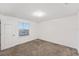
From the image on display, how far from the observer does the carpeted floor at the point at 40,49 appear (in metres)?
1.47

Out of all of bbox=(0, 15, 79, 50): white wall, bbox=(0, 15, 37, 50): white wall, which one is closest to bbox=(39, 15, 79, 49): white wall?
bbox=(0, 15, 79, 50): white wall

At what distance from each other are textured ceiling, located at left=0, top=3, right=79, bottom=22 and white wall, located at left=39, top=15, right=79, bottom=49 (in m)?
0.09

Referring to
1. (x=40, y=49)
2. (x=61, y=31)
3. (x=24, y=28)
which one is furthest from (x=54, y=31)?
(x=24, y=28)

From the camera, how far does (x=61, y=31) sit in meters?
1.51

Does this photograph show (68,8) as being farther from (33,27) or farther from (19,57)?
(19,57)

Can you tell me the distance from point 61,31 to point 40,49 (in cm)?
48

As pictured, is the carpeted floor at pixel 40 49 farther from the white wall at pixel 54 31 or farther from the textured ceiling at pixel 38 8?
the textured ceiling at pixel 38 8

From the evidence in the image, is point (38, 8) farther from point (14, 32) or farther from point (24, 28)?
point (14, 32)

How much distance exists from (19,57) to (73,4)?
1.22 metres

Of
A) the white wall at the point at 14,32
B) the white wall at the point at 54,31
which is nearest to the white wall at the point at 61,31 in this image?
the white wall at the point at 54,31

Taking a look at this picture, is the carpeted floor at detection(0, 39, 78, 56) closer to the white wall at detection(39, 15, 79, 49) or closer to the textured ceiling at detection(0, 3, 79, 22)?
the white wall at detection(39, 15, 79, 49)

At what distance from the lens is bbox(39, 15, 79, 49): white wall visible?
1.45m

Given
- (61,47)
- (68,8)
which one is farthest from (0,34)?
(68,8)

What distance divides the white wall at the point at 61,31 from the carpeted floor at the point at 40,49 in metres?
0.08
